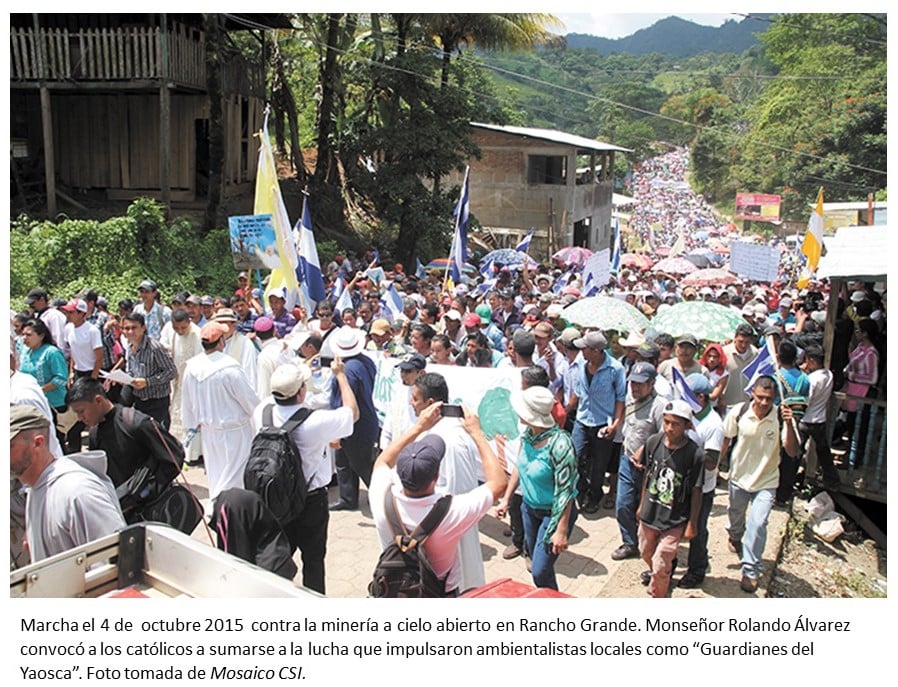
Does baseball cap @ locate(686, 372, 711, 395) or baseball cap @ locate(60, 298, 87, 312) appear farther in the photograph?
baseball cap @ locate(60, 298, 87, 312)

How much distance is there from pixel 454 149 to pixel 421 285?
7836 millimetres

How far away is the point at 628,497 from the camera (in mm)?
5730

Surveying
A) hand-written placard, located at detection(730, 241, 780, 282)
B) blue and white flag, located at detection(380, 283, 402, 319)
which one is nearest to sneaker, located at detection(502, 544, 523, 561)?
blue and white flag, located at detection(380, 283, 402, 319)

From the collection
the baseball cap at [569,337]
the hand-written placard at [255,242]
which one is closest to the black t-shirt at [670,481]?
the baseball cap at [569,337]

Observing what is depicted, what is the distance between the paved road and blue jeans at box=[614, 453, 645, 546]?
209 millimetres

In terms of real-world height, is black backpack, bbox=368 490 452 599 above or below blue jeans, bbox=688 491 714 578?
above

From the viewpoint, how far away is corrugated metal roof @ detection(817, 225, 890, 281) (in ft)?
22.0

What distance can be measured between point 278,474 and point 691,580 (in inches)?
122

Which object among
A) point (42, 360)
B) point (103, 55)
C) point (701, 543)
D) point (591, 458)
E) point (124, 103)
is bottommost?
point (701, 543)

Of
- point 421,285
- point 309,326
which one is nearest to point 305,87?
point 421,285

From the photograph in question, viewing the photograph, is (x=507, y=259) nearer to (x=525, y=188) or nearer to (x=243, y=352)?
(x=525, y=188)

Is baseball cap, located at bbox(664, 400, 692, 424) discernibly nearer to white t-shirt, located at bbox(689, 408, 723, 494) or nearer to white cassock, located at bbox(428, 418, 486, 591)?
white t-shirt, located at bbox(689, 408, 723, 494)

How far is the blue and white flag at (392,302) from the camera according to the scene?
10.6 m

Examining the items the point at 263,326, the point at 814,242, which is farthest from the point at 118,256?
the point at 814,242
